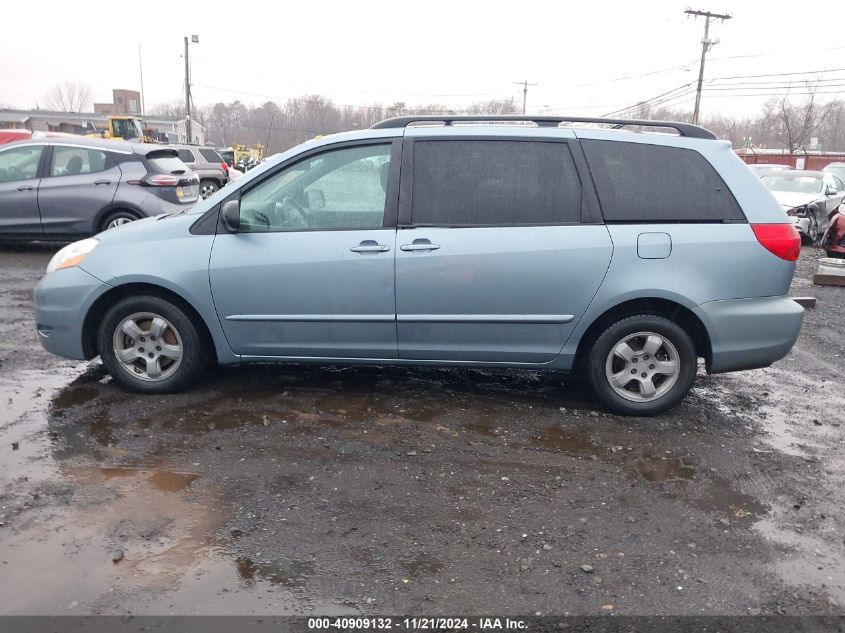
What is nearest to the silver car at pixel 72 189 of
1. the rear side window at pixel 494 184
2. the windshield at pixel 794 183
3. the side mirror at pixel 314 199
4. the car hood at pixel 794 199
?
the side mirror at pixel 314 199

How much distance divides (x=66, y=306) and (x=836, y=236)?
11.3m

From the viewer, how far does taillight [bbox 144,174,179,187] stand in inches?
393

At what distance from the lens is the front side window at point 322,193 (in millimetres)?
4469

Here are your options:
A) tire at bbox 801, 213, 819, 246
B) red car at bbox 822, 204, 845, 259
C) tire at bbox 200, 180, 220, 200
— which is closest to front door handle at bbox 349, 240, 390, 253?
red car at bbox 822, 204, 845, 259

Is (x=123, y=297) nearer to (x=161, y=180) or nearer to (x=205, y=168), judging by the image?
(x=161, y=180)

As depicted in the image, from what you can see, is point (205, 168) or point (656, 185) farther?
point (205, 168)

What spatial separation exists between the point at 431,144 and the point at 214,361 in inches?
87.8

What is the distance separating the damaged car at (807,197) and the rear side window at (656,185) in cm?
1092

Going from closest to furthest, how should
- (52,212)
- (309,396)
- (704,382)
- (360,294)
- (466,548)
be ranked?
(466,548)
(360,294)
(309,396)
(704,382)
(52,212)

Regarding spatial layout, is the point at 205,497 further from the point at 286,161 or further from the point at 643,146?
the point at 643,146

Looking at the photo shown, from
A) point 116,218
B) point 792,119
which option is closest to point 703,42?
point 792,119

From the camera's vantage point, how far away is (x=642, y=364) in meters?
4.44

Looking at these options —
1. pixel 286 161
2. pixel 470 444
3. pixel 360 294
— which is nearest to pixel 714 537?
pixel 470 444

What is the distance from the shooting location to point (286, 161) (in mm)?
4531
